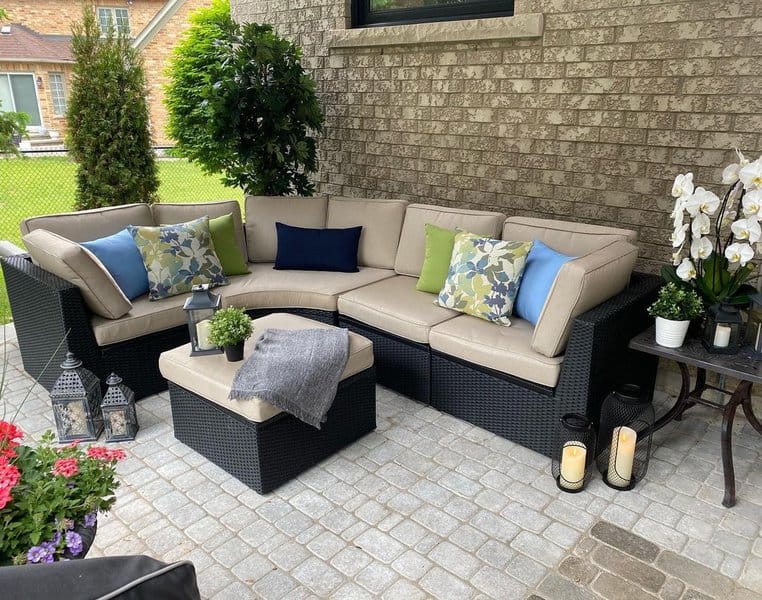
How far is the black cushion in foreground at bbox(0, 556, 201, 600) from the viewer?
892 millimetres

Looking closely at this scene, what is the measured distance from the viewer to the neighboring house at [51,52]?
1063 centimetres

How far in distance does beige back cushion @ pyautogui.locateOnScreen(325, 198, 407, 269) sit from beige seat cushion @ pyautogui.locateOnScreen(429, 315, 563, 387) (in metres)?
1.09

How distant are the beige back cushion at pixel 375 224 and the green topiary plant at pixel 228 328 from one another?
163 cm

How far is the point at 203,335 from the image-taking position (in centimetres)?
299

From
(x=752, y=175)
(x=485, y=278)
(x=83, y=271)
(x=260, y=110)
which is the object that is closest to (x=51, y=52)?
(x=260, y=110)


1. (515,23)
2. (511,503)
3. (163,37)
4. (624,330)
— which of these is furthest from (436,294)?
(163,37)

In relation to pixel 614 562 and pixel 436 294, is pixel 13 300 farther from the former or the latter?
pixel 614 562

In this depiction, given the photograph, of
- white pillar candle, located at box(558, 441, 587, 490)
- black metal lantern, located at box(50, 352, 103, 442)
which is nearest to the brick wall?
white pillar candle, located at box(558, 441, 587, 490)

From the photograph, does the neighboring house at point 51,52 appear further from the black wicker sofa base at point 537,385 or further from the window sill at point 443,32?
the black wicker sofa base at point 537,385

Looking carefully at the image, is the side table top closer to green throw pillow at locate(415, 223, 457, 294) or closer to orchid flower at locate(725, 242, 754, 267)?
orchid flower at locate(725, 242, 754, 267)

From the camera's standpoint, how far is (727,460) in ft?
8.61

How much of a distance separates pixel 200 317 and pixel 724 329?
243 centimetres

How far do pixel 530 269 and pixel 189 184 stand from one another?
633 cm

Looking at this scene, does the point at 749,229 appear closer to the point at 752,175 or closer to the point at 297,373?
the point at 752,175
